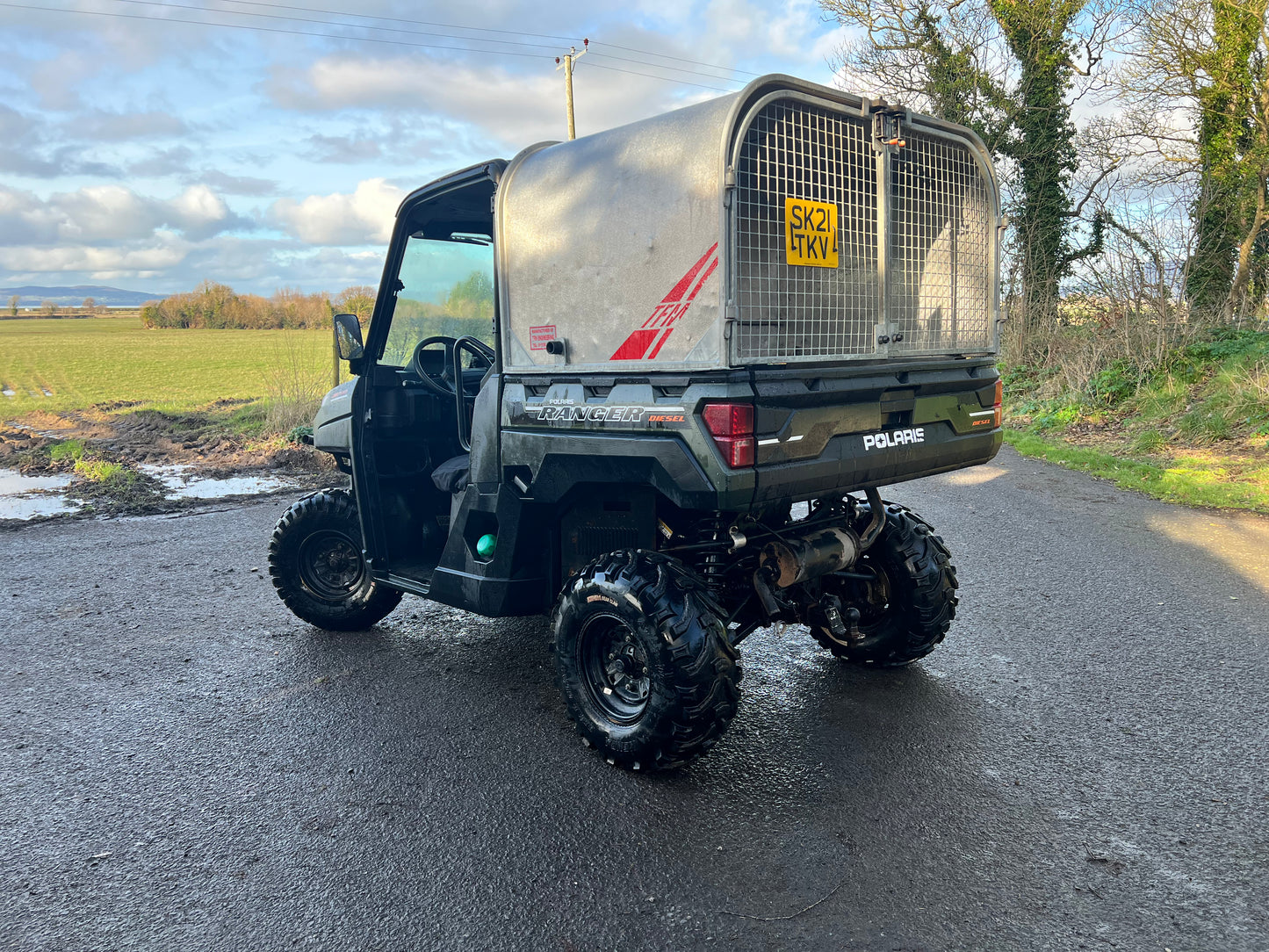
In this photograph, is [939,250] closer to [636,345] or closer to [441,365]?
[636,345]

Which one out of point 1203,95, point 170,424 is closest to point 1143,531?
point 1203,95

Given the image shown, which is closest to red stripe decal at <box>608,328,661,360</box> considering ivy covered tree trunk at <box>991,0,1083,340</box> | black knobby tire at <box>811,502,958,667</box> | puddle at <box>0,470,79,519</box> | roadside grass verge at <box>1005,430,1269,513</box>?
black knobby tire at <box>811,502,958,667</box>

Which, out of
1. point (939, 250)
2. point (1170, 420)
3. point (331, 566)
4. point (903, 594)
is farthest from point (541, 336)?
point (1170, 420)

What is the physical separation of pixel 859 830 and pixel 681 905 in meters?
0.70

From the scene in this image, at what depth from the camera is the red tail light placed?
9.61ft

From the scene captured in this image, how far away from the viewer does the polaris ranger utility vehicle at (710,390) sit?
305 cm

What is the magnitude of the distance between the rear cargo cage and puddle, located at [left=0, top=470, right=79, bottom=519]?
7440 millimetres

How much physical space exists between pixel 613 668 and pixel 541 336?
1364mm

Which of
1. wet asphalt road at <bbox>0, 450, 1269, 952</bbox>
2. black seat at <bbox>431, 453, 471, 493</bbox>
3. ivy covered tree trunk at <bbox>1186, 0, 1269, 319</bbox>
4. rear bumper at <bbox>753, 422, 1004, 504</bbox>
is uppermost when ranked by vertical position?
ivy covered tree trunk at <bbox>1186, 0, 1269, 319</bbox>

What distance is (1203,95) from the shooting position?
52.1 feet

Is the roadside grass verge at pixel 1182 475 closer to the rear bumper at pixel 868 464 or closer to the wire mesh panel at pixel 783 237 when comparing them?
the rear bumper at pixel 868 464

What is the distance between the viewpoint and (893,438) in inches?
138

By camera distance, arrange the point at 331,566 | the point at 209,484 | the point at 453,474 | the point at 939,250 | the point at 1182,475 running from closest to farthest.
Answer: the point at 939,250
the point at 453,474
the point at 331,566
the point at 1182,475
the point at 209,484

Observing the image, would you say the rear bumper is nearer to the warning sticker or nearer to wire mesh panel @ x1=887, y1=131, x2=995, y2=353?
wire mesh panel @ x1=887, y1=131, x2=995, y2=353
